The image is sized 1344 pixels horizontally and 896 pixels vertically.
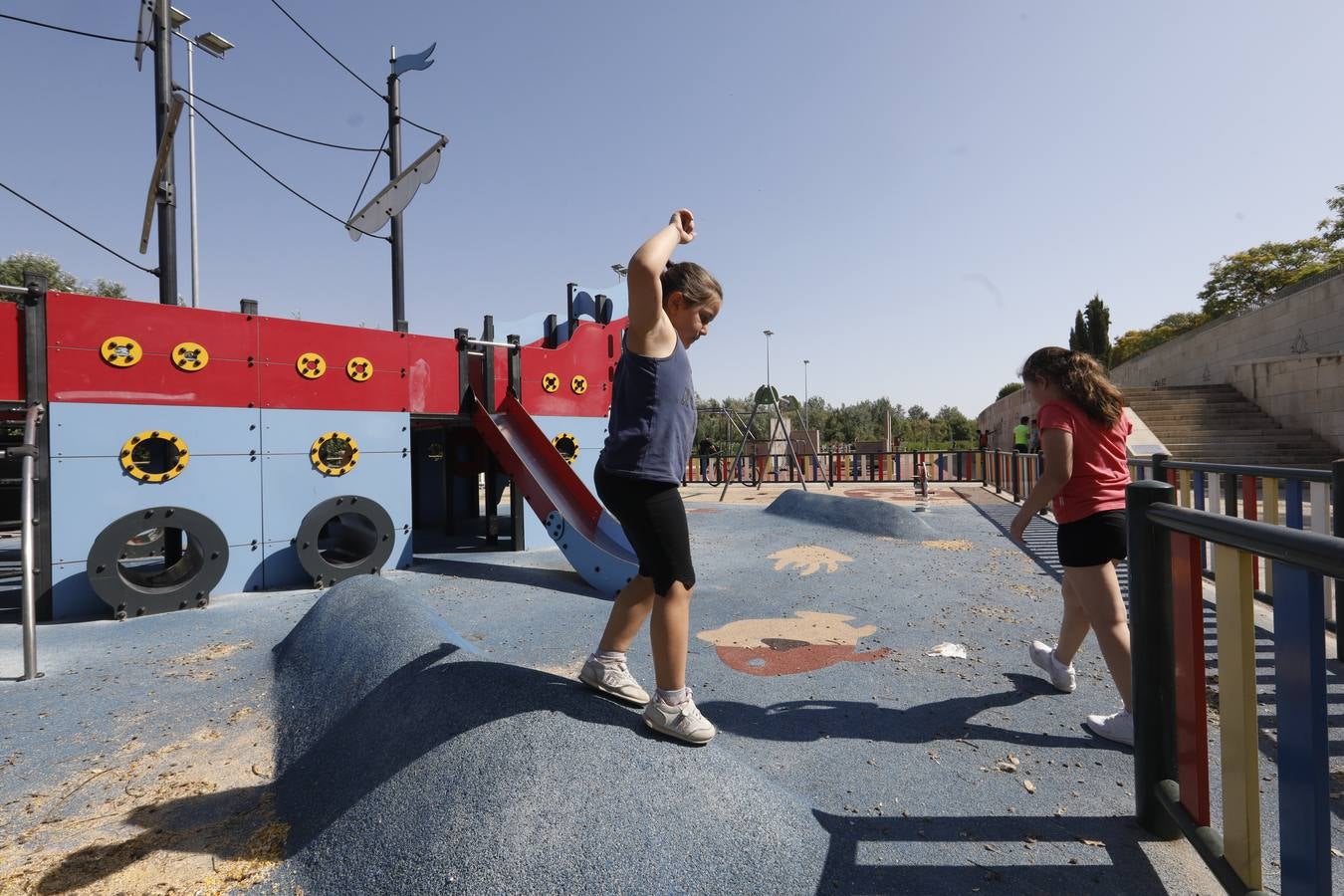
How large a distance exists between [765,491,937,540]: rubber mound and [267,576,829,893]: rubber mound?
7056 millimetres

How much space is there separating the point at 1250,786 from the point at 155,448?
777cm

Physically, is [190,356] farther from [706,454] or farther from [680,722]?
[706,454]

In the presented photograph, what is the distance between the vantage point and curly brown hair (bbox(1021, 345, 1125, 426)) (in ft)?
9.06

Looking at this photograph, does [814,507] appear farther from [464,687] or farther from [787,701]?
[464,687]

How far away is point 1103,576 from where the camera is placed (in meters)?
2.66

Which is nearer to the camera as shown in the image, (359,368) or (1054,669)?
(1054,669)

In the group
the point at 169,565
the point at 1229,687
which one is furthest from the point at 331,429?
the point at 1229,687

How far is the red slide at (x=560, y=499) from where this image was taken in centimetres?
601

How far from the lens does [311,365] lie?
22.0 ft

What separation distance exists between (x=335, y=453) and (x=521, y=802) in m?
5.91

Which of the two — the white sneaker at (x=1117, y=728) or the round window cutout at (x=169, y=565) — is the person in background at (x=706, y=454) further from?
the white sneaker at (x=1117, y=728)

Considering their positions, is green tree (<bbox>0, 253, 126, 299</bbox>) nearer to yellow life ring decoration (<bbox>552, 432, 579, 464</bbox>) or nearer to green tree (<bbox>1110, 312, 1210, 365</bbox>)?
yellow life ring decoration (<bbox>552, 432, 579, 464</bbox>)

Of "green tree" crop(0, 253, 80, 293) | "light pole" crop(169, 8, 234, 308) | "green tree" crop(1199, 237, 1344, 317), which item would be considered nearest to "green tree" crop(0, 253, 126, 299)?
"green tree" crop(0, 253, 80, 293)

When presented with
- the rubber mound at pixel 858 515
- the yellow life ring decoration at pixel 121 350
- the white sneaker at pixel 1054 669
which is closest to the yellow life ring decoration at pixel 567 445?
the rubber mound at pixel 858 515
